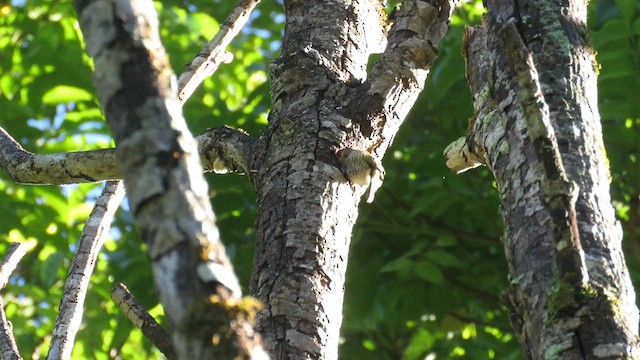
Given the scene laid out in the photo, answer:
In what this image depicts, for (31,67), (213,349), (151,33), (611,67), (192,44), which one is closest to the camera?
(213,349)

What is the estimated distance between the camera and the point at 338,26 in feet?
8.84

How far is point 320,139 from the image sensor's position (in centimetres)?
228

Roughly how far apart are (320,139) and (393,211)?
2.82 m

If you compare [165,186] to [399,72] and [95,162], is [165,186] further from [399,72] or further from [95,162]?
[95,162]

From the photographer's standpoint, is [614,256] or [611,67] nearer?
[614,256]

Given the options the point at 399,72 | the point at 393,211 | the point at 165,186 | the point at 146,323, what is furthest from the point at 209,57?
the point at 393,211

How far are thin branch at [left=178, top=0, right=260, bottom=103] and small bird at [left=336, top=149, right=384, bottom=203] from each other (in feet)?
2.83

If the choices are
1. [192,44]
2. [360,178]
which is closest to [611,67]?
[360,178]

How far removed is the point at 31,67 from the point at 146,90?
16.8ft

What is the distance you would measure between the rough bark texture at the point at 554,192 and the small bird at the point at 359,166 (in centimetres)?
30

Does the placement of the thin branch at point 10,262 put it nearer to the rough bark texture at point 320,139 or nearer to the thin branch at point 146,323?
the thin branch at point 146,323

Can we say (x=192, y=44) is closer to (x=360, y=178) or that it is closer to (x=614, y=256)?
(x=360, y=178)

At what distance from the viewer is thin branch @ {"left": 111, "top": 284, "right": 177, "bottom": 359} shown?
1.66 metres

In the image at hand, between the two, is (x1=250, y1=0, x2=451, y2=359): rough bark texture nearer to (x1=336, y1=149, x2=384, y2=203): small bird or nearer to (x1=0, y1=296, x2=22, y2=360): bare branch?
(x1=336, y1=149, x2=384, y2=203): small bird
